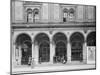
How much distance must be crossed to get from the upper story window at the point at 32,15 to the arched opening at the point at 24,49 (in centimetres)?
25

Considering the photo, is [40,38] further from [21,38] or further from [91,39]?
[91,39]

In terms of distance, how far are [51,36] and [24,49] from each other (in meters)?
0.48

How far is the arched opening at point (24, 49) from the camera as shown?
2957 mm

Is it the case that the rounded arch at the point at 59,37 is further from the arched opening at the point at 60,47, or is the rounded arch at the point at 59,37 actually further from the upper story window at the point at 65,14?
the upper story window at the point at 65,14

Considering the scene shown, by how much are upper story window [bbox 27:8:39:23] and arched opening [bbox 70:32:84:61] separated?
0.67 metres

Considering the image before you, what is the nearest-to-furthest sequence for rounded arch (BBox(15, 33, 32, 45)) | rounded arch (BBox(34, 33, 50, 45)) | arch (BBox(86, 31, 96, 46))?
1. rounded arch (BBox(15, 33, 32, 45))
2. rounded arch (BBox(34, 33, 50, 45))
3. arch (BBox(86, 31, 96, 46))

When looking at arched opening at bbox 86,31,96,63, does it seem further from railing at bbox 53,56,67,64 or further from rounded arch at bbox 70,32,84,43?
railing at bbox 53,56,67,64

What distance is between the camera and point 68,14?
3.20 m

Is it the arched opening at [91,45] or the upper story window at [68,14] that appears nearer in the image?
the upper story window at [68,14]

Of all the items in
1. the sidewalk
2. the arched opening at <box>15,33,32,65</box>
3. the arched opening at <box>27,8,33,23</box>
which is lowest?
the sidewalk

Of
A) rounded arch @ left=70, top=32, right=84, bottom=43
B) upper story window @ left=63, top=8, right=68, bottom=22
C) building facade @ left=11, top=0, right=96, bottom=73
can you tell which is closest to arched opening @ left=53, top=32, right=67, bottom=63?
building facade @ left=11, top=0, right=96, bottom=73

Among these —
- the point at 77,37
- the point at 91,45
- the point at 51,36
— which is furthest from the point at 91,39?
the point at 51,36

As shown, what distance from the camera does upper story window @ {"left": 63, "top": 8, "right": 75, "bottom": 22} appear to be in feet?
10.4

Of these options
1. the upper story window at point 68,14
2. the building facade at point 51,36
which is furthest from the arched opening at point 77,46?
the upper story window at point 68,14
